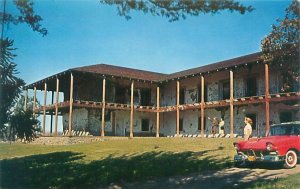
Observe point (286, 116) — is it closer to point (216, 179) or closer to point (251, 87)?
point (251, 87)

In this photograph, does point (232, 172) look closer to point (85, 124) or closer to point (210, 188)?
point (210, 188)

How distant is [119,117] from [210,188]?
23973 millimetres

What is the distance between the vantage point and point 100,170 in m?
11.1

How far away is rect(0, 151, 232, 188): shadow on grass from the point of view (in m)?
9.61

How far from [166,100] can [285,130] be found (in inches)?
905

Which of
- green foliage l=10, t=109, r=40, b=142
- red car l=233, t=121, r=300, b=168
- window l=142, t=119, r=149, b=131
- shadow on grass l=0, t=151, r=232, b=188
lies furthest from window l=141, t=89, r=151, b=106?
green foliage l=10, t=109, r=40, b=142

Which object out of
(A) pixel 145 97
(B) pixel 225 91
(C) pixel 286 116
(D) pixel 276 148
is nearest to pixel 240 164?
(D) pixel 276 148

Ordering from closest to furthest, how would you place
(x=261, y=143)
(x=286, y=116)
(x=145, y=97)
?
(x=261, y=143) → (x=286, y=116) → (x=145, y=97)

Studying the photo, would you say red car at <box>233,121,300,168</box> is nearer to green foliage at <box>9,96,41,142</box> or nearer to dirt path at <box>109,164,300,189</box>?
dirt path at <box>109,164,300,189</box>

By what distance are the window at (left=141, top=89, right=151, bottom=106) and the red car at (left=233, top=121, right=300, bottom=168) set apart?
22772mm

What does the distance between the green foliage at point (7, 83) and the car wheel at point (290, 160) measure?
717 centimetres

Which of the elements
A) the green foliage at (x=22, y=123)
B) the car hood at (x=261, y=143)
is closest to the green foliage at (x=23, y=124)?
the green foliage at (x=22, y=123)

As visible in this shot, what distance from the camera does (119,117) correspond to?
1268 inches

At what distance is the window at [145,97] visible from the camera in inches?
1339
